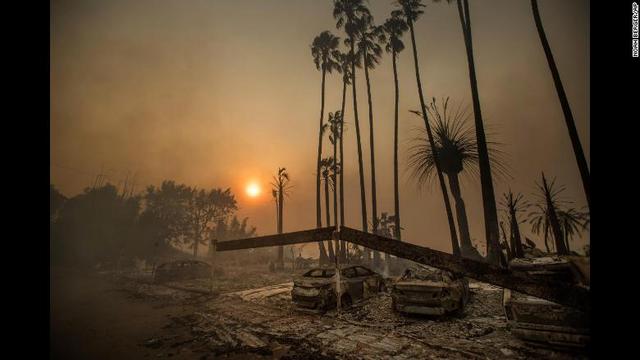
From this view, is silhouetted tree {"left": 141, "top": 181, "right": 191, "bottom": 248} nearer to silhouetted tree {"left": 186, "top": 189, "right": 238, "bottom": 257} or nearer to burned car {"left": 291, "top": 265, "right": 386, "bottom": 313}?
silhouetted tree {"left": 186, "top": 189, "right": 238, "bottom": 257}

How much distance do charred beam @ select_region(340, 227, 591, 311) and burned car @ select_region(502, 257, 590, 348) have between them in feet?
8.38

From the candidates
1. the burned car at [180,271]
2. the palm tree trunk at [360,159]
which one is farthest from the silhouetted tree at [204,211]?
the palm tree trunk at [360,159]

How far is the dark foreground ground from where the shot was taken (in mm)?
6887

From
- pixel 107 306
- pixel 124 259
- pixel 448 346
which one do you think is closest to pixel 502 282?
pixel 448 346

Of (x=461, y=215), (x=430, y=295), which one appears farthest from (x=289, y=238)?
(x=461, y=215)

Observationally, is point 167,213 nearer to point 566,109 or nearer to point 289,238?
point 289,238

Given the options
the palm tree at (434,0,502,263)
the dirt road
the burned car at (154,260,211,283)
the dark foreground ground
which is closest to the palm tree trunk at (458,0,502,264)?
the palm tree at (434,0,502,263)

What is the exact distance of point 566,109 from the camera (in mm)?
13719

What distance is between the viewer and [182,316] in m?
11.6

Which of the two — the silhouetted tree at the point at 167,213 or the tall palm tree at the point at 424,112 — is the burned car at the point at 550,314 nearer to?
the tall palm tree at the point at 424,112

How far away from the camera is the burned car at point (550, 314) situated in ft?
18.9
